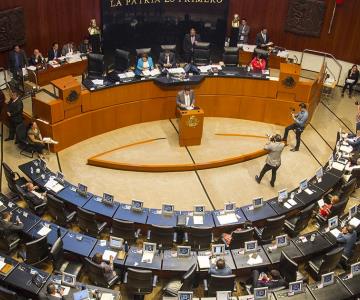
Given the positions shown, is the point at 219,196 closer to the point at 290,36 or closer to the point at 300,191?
the point at 300,191

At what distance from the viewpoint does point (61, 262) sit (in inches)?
390

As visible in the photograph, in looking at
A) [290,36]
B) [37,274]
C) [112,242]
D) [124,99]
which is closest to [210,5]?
[290,36]

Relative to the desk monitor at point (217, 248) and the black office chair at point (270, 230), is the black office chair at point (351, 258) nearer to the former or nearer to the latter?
the black office chair at point (270, 230)

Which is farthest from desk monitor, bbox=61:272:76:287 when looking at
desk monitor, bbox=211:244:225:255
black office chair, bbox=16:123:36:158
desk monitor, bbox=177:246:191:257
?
black office chair, bbox=16:123:36:158

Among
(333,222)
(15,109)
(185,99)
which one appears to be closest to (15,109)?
(15,109)

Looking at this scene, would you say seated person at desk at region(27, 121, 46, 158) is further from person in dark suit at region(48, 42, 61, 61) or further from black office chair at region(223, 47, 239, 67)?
black office chair at region(223, 47, 239, 67)

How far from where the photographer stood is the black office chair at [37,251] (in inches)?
369

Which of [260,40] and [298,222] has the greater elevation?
[260,40]

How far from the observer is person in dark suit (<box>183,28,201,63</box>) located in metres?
16.2

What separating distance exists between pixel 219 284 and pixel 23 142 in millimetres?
6765

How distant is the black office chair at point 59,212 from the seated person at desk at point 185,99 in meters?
4.62

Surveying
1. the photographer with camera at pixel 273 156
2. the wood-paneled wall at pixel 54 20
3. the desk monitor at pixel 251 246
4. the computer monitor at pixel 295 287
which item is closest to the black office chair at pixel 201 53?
the wood-paneled wall at pixel 54 20

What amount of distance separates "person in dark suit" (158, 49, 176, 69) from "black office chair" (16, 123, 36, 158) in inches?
181

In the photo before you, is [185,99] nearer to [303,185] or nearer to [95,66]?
[95,66]
